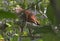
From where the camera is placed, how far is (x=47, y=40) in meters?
0.30

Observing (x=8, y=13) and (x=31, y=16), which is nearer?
(x=8, y=13)

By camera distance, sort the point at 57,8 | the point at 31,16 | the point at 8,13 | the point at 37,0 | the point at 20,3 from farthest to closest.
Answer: the point at 37,0, the point at 20,3, the point at 31,16, the point at 8,13, the point at 57,8

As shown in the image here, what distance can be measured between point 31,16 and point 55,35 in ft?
2.23

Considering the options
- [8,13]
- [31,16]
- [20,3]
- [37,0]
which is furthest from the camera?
[37,0]

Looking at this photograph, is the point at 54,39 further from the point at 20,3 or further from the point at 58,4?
the point at 20,3

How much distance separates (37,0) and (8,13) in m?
0.93

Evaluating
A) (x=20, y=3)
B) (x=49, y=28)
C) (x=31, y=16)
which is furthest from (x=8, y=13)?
(x=20, y=3)

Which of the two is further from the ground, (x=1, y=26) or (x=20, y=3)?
(x=20, y=3)

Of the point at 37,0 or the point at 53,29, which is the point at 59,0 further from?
the point at 37,0

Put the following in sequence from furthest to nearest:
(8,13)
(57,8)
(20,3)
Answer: (20,3), (8,13), (57,8)

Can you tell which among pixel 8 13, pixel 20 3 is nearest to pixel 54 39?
pixel 8 13

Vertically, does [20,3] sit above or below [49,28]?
above

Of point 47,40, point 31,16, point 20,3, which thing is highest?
point 20,3

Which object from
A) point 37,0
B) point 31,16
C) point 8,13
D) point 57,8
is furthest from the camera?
point 37,0
